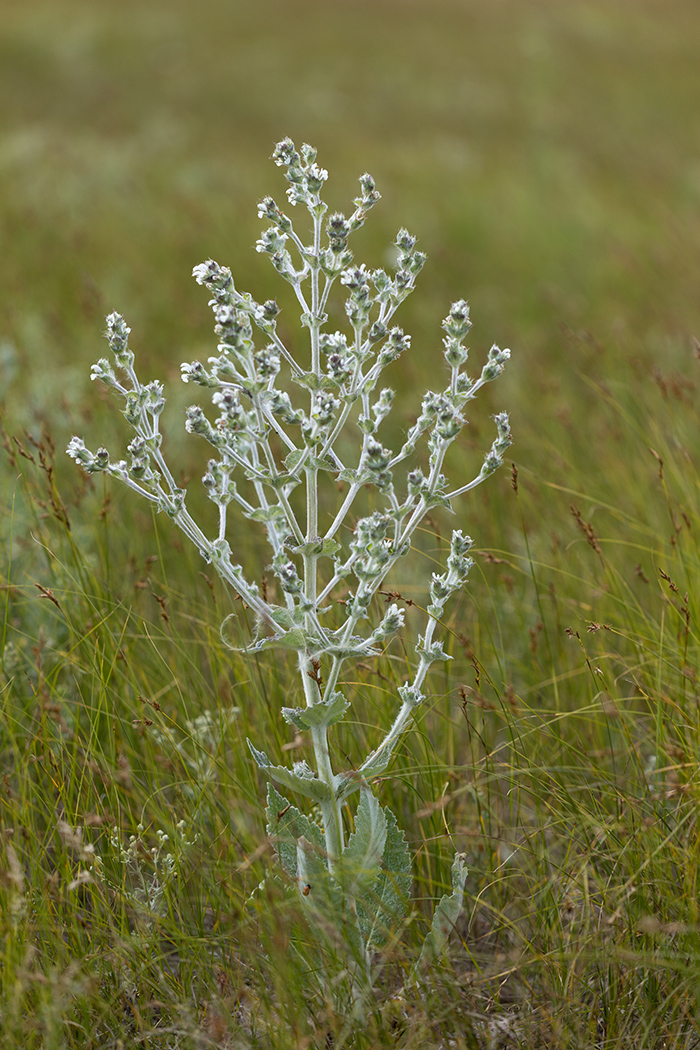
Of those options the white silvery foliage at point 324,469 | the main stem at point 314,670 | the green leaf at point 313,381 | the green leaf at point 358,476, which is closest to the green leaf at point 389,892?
the white silvery foliage at point 324,469

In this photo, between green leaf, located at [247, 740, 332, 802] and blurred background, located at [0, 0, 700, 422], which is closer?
green leaf, located at [247, 740, 332, 802]

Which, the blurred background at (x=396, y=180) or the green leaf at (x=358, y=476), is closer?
the green leaf at (x=358, y=476)

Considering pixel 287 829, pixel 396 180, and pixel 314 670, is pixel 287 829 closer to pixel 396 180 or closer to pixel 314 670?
pixel 314 670

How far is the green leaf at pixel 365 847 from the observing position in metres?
1.77

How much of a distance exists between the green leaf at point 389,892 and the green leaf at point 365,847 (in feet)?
0.13

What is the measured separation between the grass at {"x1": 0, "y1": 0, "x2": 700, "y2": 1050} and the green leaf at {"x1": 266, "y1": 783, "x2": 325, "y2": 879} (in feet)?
0.23

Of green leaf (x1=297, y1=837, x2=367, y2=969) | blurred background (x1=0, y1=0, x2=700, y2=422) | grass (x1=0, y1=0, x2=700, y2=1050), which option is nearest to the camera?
green leaf (x1=297, y1=837, x2=367, y2=969)

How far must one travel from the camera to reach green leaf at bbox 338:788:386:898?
1.77 metres

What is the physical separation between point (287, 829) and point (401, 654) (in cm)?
103

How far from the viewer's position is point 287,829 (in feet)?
6.30

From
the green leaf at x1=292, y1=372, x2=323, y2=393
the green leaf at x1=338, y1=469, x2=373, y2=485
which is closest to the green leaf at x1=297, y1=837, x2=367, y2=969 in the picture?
the green leaf at x1=338, y1=469, x2=373, y2=485

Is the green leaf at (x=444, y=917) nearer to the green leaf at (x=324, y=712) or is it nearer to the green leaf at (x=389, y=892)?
the green leaf at (x=389, y=892)

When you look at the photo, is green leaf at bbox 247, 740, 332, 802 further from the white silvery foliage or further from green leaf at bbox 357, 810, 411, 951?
green leaf at bbox 357, 810, 411, 951

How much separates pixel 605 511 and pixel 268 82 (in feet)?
73.0
